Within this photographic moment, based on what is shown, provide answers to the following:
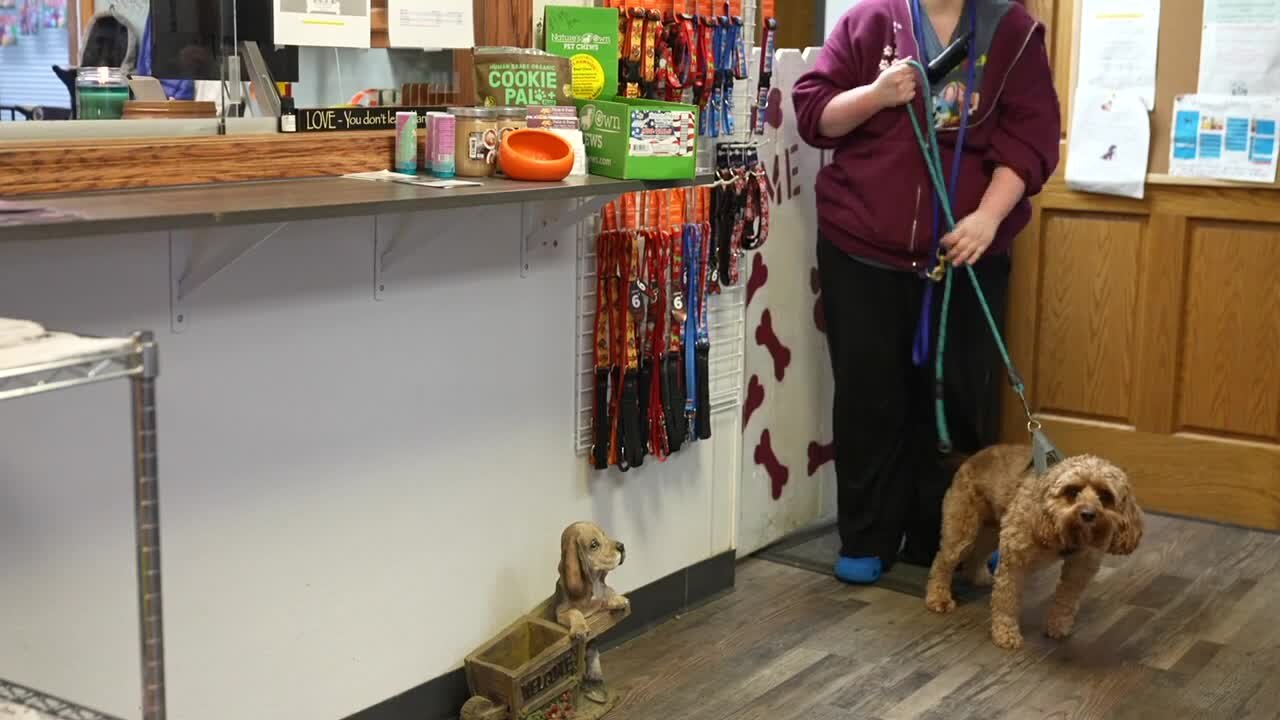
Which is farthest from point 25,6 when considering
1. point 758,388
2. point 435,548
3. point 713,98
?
point 758,388

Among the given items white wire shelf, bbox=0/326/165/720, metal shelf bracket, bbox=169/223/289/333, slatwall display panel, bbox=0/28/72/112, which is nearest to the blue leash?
metal shelf bracket, bbox=169/223/289/333

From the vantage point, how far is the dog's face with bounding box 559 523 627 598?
280cm

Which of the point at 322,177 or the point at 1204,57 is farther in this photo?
the point at 1204,57

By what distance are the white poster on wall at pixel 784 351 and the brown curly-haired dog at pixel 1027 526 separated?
0.50m

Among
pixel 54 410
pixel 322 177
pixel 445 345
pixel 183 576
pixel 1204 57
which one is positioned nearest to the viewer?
pixel 54 410

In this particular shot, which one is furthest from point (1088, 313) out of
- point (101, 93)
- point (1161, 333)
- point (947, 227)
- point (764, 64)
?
point (101, 93)

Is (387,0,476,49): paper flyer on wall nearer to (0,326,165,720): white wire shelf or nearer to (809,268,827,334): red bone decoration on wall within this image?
(0,326,165,720): white wire shelf

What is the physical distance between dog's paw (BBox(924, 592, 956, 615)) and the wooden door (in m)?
1.08

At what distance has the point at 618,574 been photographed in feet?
10.5

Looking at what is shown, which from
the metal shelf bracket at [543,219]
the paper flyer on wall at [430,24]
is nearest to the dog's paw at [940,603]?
the metal shelf bracket at [543,219]

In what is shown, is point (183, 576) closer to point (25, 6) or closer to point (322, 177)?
point (322, 177)

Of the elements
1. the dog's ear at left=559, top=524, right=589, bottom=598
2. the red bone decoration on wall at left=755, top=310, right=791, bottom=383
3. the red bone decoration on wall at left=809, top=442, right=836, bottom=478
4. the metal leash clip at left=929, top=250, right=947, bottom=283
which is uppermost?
the metal leash clip at left=929, top=250, right=947, bottom=283

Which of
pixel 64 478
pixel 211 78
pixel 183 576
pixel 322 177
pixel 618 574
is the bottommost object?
pixel 618 574

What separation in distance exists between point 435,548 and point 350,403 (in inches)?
14.1
